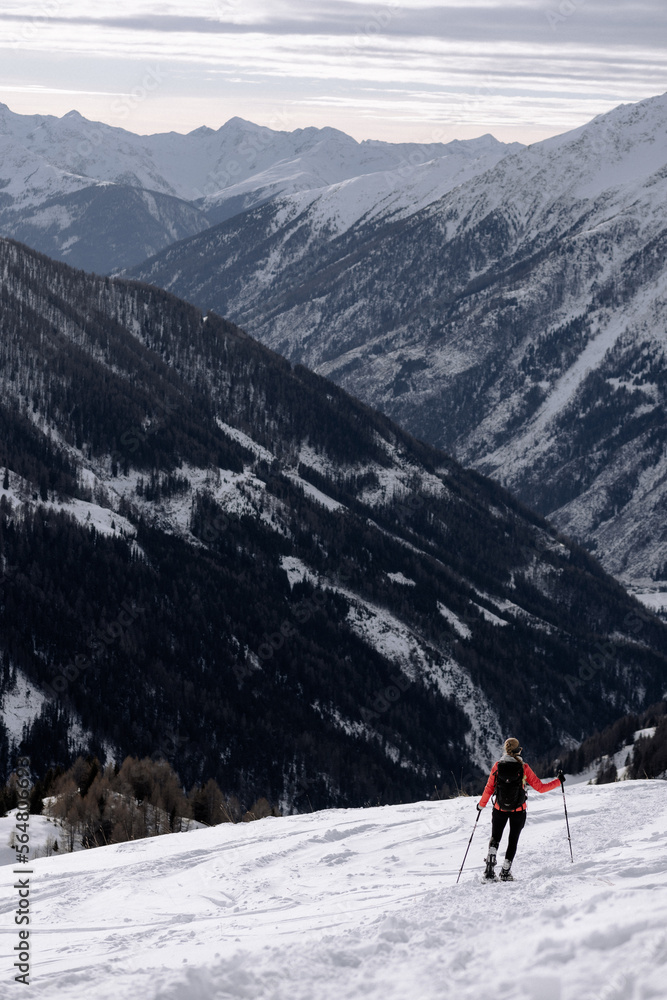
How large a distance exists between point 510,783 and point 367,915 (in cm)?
492

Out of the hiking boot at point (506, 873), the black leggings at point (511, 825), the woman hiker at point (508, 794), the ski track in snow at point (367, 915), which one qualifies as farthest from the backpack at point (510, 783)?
the ski track in snow at point (367, 915)

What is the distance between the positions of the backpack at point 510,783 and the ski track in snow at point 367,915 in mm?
1986

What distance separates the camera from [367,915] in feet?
76.3

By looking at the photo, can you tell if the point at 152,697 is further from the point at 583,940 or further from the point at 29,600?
the point at 583,940

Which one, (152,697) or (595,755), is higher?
(152,697)

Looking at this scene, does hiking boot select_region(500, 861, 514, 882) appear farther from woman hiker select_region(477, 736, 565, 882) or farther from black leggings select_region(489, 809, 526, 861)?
black leggings select_region(489, 809, 526, 861)

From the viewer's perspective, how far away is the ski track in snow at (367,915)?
19156 millimetres

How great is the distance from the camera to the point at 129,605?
573 ft

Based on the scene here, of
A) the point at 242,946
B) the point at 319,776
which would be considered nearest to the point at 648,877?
the point at 242,946

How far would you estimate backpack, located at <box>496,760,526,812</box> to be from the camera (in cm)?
2478

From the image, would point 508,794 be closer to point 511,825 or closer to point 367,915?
point 511,825

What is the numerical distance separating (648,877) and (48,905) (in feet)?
54.4

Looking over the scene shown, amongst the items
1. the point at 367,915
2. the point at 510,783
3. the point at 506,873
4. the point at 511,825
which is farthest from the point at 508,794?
the point at 367,915

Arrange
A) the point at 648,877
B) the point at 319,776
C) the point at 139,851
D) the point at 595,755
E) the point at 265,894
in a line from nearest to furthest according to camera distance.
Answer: the point at 648,877 < the point at 265,894 < the point at 139,851 < the point at 595,755 < the point at 319,776
